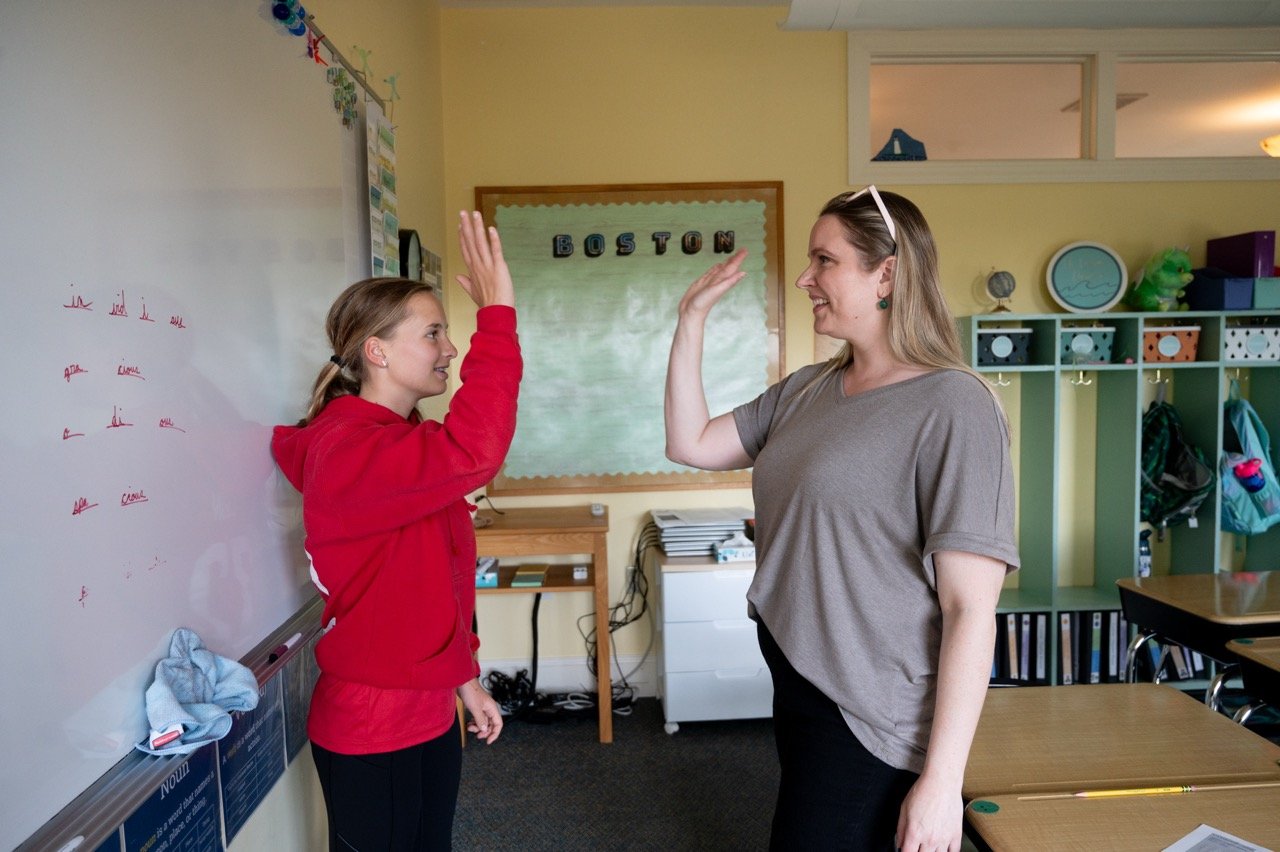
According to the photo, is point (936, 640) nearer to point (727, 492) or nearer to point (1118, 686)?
point (1118, 686)

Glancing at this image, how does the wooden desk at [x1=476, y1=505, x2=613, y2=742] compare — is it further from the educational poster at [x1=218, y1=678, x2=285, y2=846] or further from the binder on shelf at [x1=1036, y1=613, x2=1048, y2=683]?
the binder on shelf at [x1=1036, y1=613, x2=1048, y2=683]

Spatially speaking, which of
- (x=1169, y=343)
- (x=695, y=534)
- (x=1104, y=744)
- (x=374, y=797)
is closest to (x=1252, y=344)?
(x=1169, y=343)

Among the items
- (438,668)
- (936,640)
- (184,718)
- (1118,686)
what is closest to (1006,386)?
(1118,686)

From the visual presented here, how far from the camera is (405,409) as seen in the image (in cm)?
143

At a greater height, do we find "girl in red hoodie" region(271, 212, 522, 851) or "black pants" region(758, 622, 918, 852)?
"girl in red hoodie" region(271, 212, 522, 851)

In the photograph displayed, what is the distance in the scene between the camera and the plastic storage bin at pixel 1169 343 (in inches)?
135

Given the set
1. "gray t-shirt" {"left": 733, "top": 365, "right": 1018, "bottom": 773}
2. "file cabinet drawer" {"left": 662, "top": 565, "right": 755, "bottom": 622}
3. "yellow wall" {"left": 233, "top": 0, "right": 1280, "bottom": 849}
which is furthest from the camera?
"yellow wall" {"left": 233, "top": 0, "right": 1280, "bottom": 849}

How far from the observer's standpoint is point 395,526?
1241 mm

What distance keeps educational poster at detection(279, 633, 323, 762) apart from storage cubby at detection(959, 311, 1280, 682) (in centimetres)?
278

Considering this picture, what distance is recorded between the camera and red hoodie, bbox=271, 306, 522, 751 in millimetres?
1168

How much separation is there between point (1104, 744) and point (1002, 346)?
2251 millimetres

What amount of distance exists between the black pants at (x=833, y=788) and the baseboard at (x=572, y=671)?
2.44m

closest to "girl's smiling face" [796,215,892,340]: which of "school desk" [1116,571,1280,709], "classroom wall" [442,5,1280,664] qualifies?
"school desk" [1116,571,1280,709]

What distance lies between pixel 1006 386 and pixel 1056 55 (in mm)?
1438
